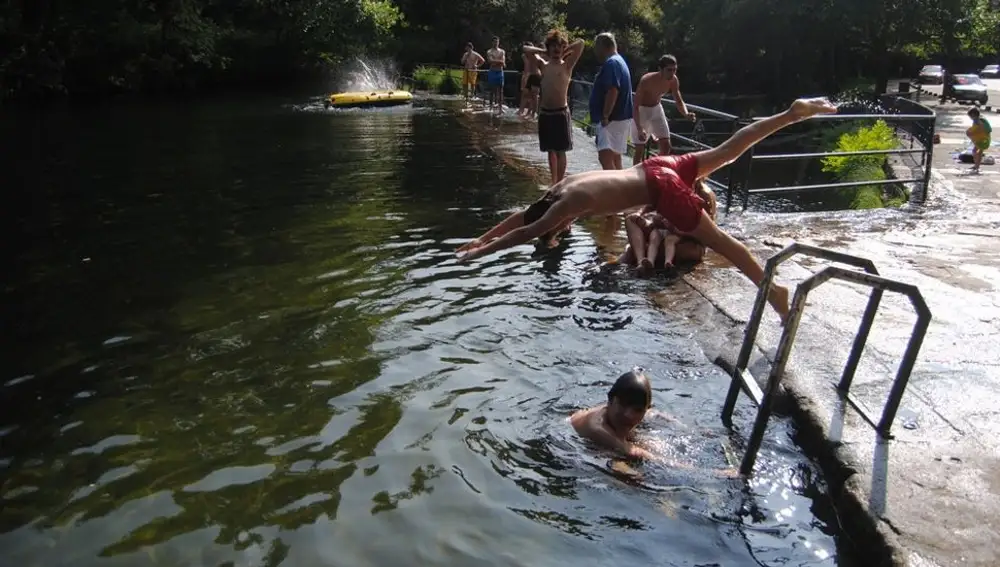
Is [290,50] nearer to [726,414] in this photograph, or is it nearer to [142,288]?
[142,288]

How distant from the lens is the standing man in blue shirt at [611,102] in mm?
11328

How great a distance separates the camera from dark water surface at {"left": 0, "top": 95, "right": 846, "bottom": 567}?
15.8 ft

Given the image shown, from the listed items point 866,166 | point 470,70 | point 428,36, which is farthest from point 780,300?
point 428,36

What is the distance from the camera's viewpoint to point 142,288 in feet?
29.6

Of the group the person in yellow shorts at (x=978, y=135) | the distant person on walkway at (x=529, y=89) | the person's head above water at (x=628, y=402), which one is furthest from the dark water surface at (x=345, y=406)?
the person in yellow shorts at (x=978, y=135)

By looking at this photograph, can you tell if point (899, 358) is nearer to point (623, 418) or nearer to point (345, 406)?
point (623, 418)

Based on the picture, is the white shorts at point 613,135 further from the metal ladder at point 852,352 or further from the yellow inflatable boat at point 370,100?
the yellow inflatable boat at point 370,100

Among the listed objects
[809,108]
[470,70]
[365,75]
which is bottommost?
[809,108]

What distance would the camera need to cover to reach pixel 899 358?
6539 mm

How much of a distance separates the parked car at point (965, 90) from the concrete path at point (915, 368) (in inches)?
1065

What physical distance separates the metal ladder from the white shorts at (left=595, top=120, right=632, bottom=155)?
6142 millimetres

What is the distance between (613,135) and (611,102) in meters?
0.50

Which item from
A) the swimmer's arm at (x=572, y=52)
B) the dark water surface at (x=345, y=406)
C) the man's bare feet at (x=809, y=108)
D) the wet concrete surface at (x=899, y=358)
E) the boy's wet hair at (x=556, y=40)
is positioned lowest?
the dark water surface at (x=345, y=406)

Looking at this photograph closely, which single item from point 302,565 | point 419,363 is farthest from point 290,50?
point 302,565
